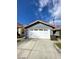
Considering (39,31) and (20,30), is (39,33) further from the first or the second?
(20,30)

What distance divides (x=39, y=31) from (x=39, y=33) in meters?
0.03

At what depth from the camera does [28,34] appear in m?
1.61

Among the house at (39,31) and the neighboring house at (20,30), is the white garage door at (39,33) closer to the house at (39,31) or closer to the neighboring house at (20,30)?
the house at (39,31)

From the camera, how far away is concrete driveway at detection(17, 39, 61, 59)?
1518mm

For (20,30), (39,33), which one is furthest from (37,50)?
(20,30)

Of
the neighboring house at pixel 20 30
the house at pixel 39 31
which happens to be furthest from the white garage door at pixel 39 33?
the neighboring house at pixel 20 30

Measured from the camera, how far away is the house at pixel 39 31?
5.25 feet

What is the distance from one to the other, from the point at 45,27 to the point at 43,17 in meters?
0.14

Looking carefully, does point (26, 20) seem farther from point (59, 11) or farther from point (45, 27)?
point (59, 11)

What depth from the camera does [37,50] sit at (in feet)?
5.02

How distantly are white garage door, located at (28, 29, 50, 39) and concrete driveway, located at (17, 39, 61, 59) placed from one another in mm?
69

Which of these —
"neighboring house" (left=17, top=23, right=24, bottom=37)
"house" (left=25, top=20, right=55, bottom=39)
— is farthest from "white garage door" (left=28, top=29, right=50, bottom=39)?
"neighboring house" (left=17, top=23, right=24, bottom=37)
